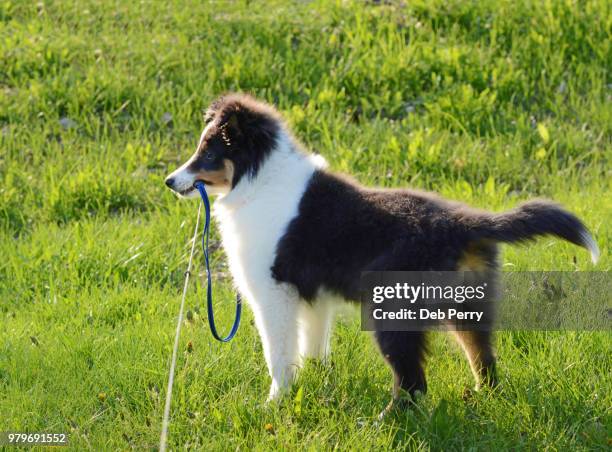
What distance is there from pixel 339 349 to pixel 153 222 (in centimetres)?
213

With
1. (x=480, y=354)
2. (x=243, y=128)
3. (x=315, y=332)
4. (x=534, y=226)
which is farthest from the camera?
(x=315, y=332)

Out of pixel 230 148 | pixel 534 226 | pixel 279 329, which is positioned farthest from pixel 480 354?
pixel 230 148

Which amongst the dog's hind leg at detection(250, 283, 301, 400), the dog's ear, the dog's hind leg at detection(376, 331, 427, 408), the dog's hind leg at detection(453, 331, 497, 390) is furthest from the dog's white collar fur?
the dog's hind leg at detection(453, 331, 497, 390)

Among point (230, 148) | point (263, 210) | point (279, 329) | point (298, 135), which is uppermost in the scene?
point (230, 148)

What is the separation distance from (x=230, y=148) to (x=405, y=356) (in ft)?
4.28

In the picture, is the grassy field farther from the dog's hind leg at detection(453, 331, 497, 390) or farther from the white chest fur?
the white chest fur

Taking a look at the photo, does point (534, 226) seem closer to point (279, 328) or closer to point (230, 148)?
point (279, 328)

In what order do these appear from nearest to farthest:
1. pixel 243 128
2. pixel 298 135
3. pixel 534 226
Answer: pixel 534 226, pixel 243 128, pixel 298 135

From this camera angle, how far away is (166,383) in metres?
4.23

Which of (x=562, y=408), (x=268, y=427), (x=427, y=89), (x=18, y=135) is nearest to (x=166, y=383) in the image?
(x=268, y=427)

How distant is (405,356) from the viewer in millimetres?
3715

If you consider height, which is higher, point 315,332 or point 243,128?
point 243,128

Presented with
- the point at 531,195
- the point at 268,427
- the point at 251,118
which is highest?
the point at 251,118

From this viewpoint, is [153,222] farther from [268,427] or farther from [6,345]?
[268,427]
